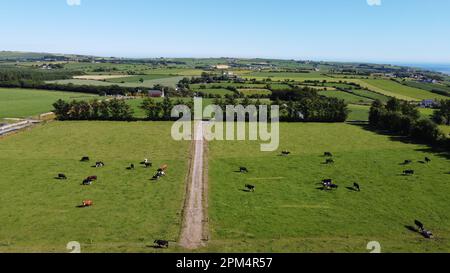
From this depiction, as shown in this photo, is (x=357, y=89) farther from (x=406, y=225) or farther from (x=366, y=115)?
(x=406, y=225)

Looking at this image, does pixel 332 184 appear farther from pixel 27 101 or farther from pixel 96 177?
pixel 27 101

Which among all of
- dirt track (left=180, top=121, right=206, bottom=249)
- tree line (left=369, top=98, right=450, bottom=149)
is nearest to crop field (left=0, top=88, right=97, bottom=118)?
dirt track (left=180, top=121, right=206, bottom=249)

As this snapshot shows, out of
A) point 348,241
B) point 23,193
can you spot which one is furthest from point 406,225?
point 23,193

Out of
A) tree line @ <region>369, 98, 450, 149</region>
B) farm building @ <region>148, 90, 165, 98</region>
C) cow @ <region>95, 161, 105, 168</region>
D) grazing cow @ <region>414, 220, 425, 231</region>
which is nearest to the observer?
grazing cow @ <region>414, 220, 425, 231</region>

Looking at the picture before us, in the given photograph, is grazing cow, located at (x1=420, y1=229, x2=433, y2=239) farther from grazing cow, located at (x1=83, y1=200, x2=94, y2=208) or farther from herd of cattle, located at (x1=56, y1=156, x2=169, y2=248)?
grazing cow, located at (x1=83, y1=200, x2=94, y2=208)

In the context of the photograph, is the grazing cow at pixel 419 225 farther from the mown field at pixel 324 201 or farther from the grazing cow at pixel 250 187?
the grazing cow at pixel 250 187

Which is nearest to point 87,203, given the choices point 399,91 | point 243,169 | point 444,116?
point 243,169
